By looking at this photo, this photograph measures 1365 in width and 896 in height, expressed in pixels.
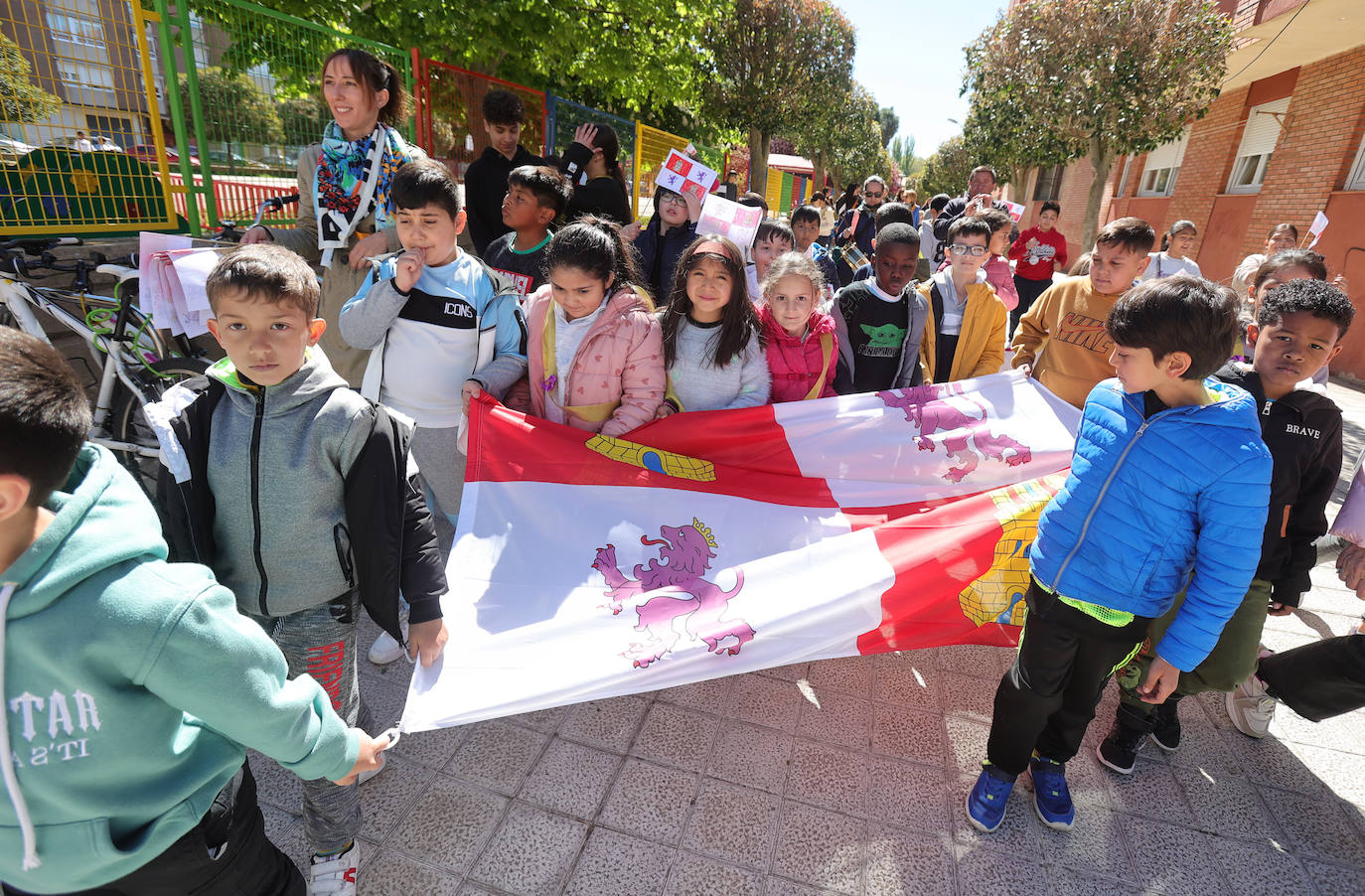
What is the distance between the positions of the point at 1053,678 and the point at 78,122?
243 inches

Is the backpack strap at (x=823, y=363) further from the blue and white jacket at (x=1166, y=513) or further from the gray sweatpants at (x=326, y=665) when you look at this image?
the gray sweatpants at (x=326, y=665)

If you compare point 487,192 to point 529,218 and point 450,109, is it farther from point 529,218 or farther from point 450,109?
point 450,109

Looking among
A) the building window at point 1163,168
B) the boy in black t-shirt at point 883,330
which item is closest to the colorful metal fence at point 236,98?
the boy in black t-shirt at point 883,330

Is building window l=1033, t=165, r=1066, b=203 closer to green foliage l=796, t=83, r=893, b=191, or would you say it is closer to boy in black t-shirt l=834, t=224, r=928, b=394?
green foliage l=796, t=83, r=893, b=191

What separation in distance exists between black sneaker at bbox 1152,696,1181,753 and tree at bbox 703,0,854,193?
19118mm

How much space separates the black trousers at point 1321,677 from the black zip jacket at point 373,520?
118 inches

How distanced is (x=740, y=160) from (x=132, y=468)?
82.2 feet

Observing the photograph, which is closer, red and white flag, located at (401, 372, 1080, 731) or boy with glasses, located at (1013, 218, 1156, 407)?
red and white flag, located at (401, 372, 1080, 731)

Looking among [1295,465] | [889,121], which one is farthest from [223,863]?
[889,121]

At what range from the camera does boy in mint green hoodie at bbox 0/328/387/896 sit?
0.91m

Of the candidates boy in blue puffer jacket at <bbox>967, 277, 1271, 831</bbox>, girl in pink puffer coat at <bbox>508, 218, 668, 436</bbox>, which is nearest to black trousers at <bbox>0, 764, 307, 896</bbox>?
girl in pink puffer coat at <bbox>508, 218, 668, 436</bbox>

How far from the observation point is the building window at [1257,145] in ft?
37.5

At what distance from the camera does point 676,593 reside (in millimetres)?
2367

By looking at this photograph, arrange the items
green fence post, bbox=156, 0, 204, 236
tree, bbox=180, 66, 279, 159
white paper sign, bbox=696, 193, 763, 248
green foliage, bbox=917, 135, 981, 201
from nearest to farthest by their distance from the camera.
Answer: white paper sign, bbox=696, 193, 763, 248 < green fence post, bbox=156, 0, 204, 236 < tree, bbox=180, 66, 279, 159 < green foliage, bbox=917, 135, 981, 201
